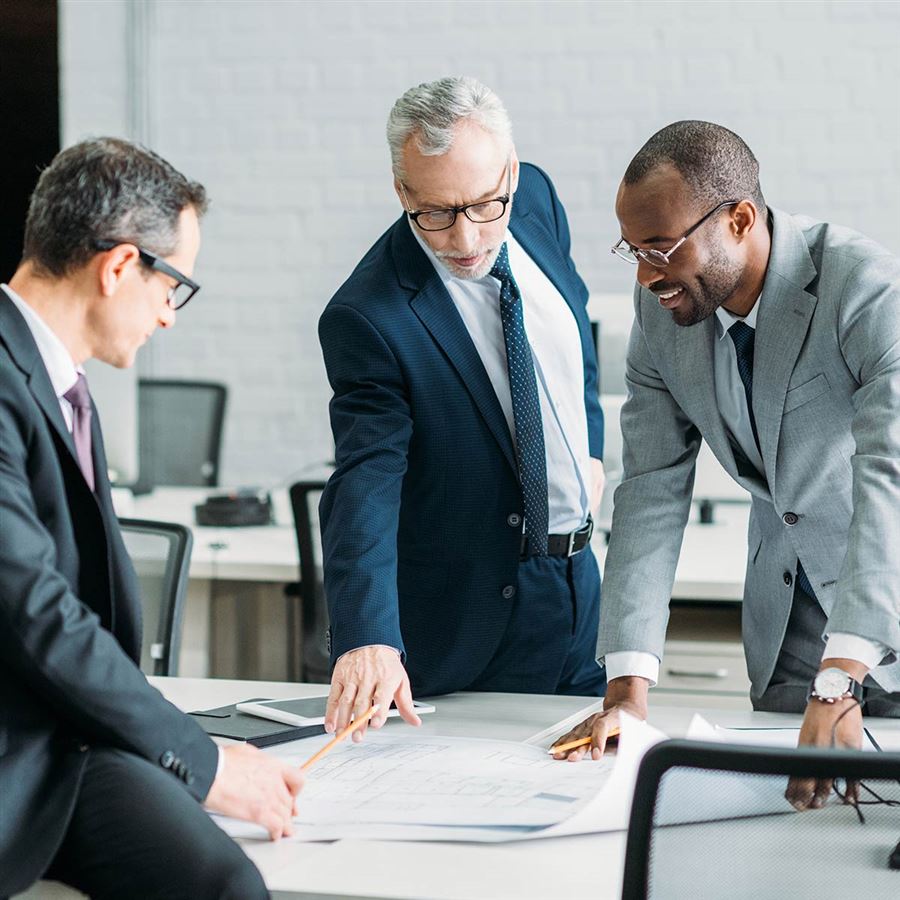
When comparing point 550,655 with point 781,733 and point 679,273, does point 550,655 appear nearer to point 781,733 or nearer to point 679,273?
point 781,733

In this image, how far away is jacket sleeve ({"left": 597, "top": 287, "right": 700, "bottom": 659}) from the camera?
1.71 metres

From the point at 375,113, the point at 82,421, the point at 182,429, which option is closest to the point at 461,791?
the point at 82,421

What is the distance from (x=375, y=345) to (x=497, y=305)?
23 cm

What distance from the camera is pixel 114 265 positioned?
125 centimetres

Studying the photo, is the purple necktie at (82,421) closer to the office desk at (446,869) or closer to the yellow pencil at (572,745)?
the office desk at (446,869)

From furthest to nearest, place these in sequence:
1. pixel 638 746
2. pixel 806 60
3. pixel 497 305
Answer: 1. pixel 806 60
2. pixel 497 305
3. pixel 638 746

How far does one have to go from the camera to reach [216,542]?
10.5 feet

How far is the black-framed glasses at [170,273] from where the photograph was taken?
1.25 m

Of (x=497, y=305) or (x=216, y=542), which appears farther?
(x=216, y=542)

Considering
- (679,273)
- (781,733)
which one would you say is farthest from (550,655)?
(679,273)

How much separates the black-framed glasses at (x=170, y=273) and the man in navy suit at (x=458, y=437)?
0.46 metres

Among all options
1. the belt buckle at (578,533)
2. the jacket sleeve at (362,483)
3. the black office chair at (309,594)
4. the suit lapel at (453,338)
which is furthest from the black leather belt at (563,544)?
the black office chair at (309,594)

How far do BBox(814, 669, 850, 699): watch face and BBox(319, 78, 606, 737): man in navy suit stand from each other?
530mm

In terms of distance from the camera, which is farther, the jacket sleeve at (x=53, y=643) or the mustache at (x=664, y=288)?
the mustache at (x=664, y=288)
